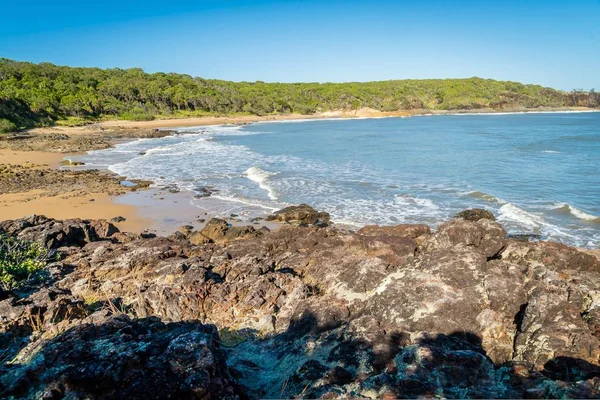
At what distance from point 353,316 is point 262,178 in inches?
812

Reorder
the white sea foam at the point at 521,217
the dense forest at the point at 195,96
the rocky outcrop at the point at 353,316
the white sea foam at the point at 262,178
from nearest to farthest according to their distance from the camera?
the rocky outcrop at the point at 353,316
the white sea foam at the point at 521,217
the white sea foam at the point at 262,178
the dense forest at the point at 195,96

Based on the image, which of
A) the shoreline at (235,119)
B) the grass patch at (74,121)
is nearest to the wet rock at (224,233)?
the shoreline at (235,119)

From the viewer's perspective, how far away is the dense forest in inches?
2630

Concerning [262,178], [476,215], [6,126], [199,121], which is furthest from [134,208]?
[199,121]

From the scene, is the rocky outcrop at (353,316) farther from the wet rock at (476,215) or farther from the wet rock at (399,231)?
the wet rock at (476,215)

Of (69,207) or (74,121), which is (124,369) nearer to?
(69,207)

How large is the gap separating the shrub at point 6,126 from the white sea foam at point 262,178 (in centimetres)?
3848

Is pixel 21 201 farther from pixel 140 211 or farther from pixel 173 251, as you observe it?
pixel 173 251

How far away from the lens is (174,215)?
675 inches

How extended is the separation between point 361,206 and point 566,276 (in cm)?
1214

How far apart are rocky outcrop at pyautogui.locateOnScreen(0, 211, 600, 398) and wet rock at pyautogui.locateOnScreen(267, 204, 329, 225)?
289 inches

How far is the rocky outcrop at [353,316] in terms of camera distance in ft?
11.6

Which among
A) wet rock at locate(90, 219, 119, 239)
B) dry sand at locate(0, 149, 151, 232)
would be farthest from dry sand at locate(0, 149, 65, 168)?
wet rock at locate(90, 219, 119, 239)

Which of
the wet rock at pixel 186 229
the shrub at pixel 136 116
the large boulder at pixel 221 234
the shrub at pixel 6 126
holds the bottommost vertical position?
the wet rock at pixel 186 229
